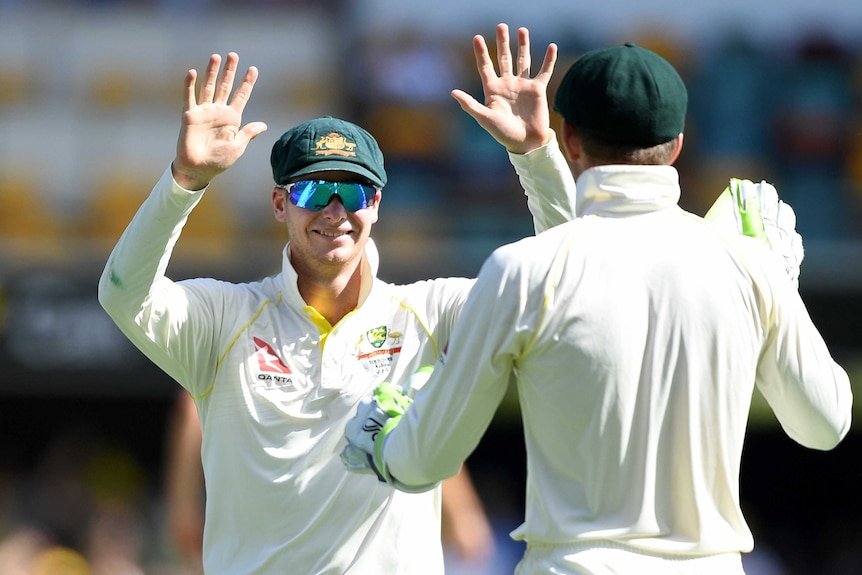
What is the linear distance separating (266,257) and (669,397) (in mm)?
7340

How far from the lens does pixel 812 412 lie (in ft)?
9.50

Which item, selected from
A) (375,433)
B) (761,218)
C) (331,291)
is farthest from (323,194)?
(761,218)

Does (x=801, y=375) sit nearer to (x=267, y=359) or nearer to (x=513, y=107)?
(x=513, y=107)

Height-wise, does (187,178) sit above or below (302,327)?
above

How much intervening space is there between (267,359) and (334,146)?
610 millimetres

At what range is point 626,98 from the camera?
111 inches

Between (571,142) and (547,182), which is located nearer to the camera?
(571,142)

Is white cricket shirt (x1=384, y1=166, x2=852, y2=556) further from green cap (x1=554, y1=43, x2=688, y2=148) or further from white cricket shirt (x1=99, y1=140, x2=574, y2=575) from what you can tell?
white cricket shirt (x1=99, y1=140, x2=574, y2=575)

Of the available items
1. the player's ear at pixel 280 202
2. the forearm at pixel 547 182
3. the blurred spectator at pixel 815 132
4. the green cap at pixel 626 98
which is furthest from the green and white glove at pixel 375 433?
the blurred spectator at pixel 815 132

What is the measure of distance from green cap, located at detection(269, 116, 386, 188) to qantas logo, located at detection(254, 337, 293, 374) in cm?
46

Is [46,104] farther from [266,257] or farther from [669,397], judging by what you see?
[669,397]

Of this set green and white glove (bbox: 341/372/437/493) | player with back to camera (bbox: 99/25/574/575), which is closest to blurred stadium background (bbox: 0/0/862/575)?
player with back to camera (bbox: 99/25/574/575)

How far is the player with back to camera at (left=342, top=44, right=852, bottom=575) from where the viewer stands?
9.04ft

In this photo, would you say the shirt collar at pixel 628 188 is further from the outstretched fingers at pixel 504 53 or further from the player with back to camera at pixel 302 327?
the outstretched fingers at pixel 504 53
